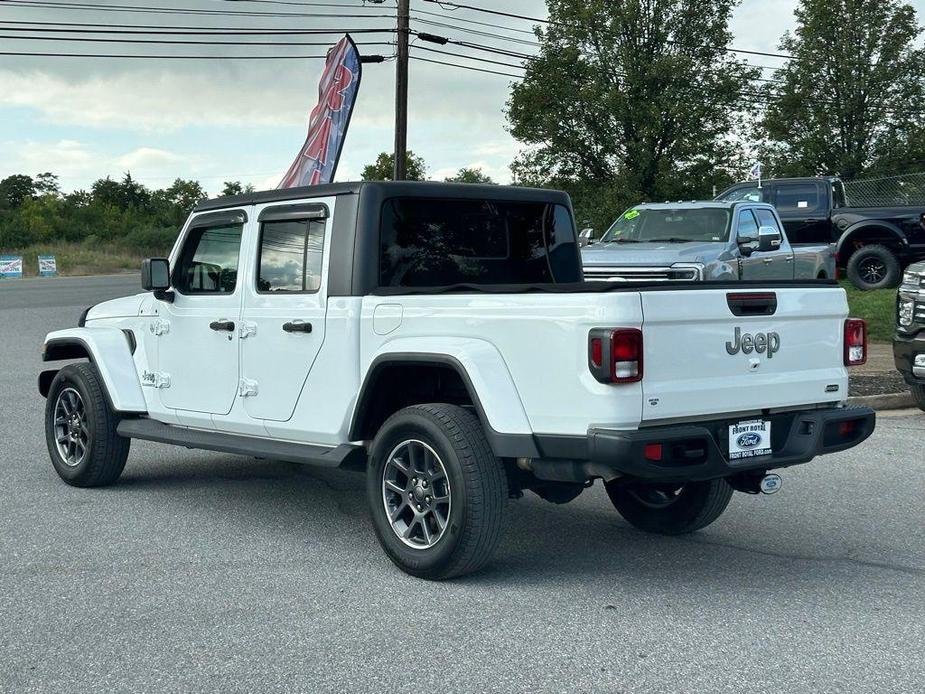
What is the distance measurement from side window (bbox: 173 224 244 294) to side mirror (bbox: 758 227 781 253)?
27.3ft

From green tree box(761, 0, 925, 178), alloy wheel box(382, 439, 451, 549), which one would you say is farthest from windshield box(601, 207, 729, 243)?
green tree box(761, 0, 925, 178)

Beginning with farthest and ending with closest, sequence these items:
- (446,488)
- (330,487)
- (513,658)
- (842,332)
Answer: (330,487) < (842,332) < (446,488) < (513,658)

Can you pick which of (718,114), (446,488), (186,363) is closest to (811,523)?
(446,488)

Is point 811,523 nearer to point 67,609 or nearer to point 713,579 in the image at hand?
point 713,579

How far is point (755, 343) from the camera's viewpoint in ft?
16.9

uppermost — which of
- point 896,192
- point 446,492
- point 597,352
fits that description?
point 896,192

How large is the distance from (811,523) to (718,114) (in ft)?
143

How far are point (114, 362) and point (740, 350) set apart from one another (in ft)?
13.6

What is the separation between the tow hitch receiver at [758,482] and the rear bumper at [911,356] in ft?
15.7

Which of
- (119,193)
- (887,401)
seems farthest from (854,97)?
(119,193)

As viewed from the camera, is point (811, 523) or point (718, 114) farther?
point (718, 114)

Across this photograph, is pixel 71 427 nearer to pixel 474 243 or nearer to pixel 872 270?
pixel 474 243

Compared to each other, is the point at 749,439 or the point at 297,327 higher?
the point at 297,327

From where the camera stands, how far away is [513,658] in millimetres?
4215
